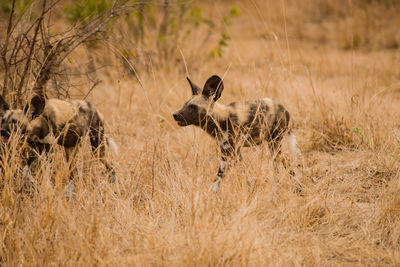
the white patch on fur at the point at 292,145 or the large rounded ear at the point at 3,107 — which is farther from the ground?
the large rounded ear at the point at 3,107

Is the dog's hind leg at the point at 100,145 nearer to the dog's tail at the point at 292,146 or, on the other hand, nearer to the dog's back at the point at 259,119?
the dog's back at the point at 259,119

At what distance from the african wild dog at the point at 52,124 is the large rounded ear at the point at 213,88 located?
3.03 feet

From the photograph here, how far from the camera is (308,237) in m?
2.72

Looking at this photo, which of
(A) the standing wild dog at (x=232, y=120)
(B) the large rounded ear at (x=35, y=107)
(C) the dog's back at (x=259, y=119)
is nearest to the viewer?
(B) the large rounded ear at (x=35, y=107)

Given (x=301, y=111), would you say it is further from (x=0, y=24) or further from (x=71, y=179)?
(x=0, y=24)

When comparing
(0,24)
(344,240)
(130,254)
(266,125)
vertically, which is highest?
(0,24)

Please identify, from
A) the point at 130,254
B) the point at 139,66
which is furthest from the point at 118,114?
the point at 130,254

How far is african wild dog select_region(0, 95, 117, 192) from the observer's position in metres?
2.96

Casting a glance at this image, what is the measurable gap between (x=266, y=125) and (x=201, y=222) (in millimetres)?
1086

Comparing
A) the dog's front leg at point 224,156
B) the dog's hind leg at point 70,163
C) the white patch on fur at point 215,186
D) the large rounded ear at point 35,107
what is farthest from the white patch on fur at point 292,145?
the large rounded ear at point 35,107

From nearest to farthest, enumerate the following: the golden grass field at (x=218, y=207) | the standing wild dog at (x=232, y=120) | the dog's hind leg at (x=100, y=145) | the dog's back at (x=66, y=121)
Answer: the golden grass field at (x=218, y=207), the dog's back at (x=66, y=121), the standing wild dog at (x=232, y=120), the dog's hind leg at (x=100, y=145)

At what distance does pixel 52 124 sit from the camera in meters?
3.07

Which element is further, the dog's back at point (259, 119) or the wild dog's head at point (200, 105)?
the dog's back at point (259, 119)

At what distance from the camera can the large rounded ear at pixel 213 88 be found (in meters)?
3.13
